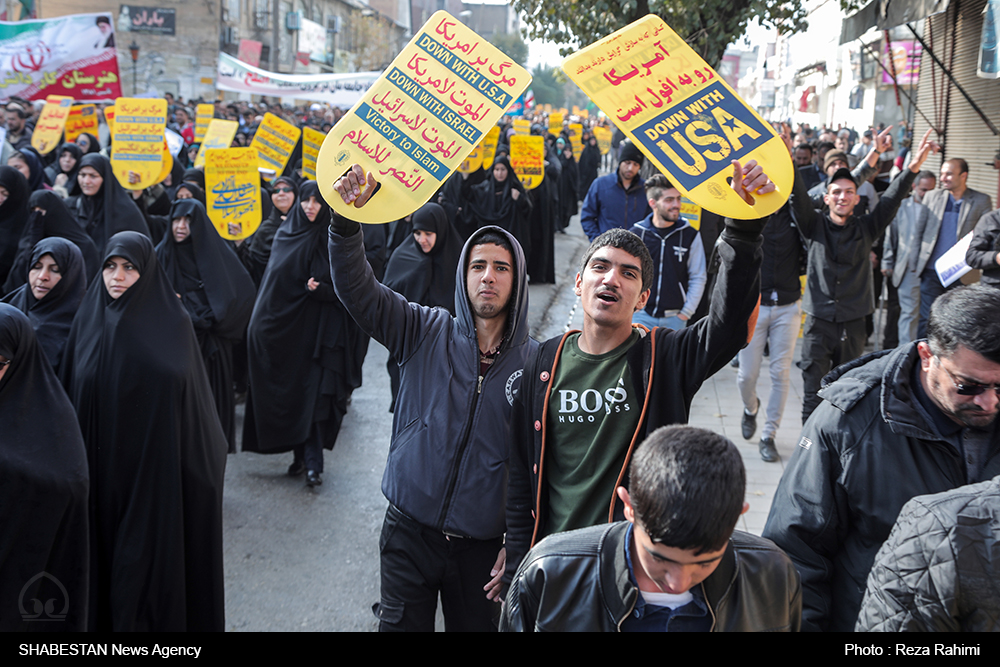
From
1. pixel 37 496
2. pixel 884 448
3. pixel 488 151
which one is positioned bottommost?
pixel 37 496

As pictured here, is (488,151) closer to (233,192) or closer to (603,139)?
(233,192)

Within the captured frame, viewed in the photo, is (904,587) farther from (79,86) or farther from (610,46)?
(79,86)

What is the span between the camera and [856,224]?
5.70 m

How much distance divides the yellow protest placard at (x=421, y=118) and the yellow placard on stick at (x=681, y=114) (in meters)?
0.36

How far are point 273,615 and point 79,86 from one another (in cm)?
1249

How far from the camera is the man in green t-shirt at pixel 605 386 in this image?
91.4 inches

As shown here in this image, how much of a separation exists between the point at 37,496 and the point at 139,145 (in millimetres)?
5508

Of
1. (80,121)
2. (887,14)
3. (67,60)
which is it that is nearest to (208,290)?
(887,14)

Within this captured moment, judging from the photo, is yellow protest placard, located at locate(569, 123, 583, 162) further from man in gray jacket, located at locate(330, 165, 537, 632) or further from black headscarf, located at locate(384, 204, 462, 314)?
man in gray jacket, located at locate(330, 165, 537, 632)

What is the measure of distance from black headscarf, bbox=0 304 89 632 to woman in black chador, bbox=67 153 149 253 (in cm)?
426

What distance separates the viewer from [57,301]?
423 centimetres

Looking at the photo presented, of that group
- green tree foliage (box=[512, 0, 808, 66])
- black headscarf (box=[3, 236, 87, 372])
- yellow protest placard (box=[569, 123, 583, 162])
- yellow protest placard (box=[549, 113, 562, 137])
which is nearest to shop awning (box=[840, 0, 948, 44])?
green tree foliage (box=[512, 0, 808, 66])

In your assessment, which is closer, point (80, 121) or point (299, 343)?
point (299, 343)

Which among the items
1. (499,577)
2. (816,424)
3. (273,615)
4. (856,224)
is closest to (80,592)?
(273,615)
